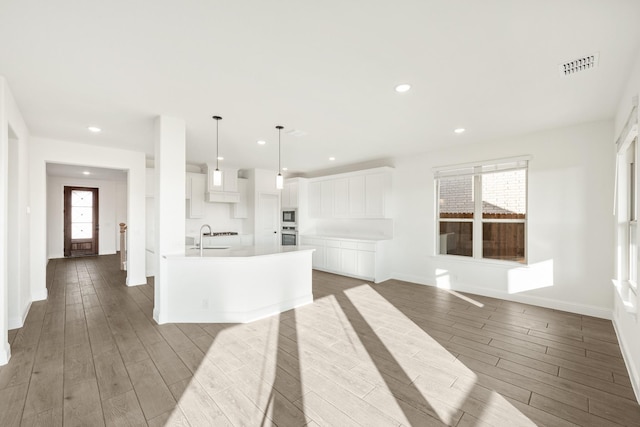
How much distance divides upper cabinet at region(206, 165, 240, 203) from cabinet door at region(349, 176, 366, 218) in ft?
9.64

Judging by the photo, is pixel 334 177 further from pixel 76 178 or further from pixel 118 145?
pixel 76 178

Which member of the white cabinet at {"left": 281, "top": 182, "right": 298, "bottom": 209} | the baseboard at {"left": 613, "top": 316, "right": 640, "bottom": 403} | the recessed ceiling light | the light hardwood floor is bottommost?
the light hardwood floor

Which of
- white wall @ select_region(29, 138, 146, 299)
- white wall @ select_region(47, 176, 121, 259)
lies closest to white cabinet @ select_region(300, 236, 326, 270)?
white wall @ select_region(29, 138, 146, 299)

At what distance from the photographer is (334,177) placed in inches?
279

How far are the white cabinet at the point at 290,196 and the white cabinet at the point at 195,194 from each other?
221cm

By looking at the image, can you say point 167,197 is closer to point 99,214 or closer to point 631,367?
point 631,367

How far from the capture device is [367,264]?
5.95 meters

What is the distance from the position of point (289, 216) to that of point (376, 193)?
277 centimetres

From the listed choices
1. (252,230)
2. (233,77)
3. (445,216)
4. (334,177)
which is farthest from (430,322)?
(252,230)

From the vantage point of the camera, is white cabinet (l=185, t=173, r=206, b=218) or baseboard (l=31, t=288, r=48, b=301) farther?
white cabinet (l=185, t=173, r=206, b=218)

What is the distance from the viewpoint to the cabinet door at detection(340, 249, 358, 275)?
6.19m

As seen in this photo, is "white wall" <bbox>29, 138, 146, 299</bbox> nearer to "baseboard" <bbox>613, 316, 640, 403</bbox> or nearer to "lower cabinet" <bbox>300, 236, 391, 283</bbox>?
"lower cabinet" <bbox>300, 236, 391, 283</bbox>

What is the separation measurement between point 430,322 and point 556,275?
2179 mm

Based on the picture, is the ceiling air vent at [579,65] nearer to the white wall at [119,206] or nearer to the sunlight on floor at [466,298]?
the sunlight on floor at [466,298]
